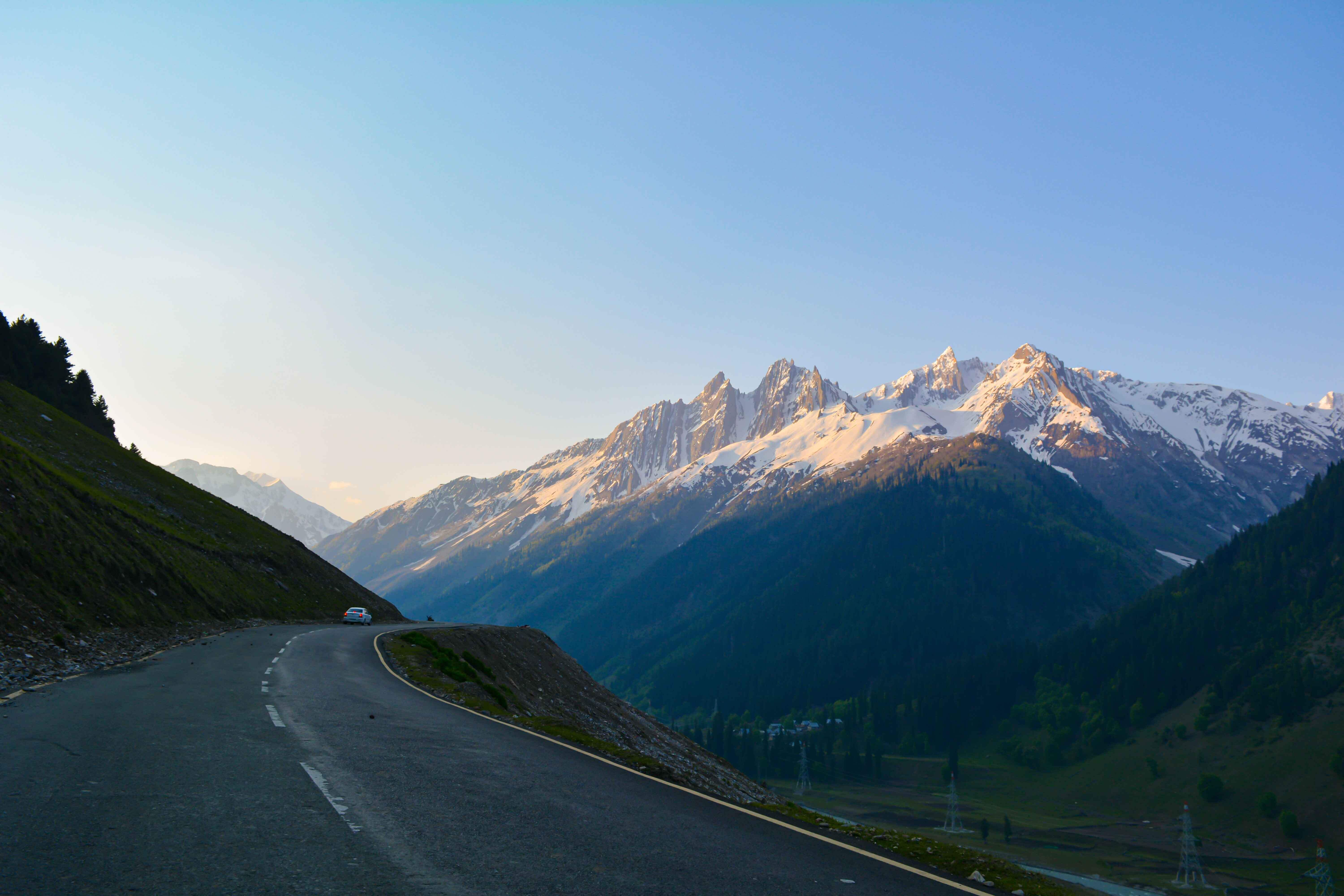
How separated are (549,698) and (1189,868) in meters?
153

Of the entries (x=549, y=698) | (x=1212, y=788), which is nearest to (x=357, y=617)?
(x=549, y=698)

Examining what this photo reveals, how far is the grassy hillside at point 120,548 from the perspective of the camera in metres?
36.3

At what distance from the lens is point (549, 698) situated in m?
55.6

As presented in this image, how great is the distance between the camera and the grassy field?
151 metres

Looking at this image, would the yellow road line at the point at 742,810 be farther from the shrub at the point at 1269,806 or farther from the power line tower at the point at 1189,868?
the shrub at the point at 1269,806

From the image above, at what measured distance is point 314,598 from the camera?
292 ft

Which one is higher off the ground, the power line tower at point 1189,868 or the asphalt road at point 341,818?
the asphalt road at point 341,818

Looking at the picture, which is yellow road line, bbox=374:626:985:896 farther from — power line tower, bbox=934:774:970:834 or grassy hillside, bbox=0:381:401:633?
power line tower, bbox=934:774:970:834

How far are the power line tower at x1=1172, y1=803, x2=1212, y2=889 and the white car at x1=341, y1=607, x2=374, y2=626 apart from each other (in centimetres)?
13775

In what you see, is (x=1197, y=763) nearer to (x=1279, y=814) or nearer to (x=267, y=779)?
(x=1279, y=814)

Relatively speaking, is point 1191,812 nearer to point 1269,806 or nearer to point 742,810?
point 1269,806

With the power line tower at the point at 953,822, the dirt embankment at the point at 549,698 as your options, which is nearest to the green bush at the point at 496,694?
the dirt embankment at the point at 549,698

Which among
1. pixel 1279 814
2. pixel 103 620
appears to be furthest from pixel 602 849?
pixel 1279 814

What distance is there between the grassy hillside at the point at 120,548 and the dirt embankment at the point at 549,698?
1442 centimetres
